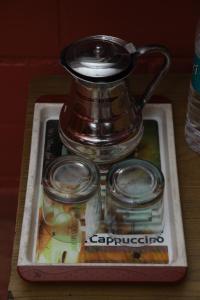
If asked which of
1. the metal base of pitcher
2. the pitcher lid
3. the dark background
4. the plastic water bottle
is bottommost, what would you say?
the metal base of pitcher

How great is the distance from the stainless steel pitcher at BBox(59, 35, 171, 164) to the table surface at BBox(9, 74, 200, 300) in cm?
8

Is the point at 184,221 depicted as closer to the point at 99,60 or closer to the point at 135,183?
the point at 135,183

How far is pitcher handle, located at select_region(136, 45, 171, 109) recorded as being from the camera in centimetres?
77

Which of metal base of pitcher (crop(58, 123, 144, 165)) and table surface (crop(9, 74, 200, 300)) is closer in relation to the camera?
table surface (crop(9, 74, 200, 300))

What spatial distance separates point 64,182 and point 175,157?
0.62 feet

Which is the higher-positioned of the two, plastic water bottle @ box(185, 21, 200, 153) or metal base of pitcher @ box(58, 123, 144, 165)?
plastic water bottle @ box(185, 21, 200, 153)

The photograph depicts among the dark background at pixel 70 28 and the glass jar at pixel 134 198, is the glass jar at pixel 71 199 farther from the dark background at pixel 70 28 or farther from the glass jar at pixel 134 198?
the dark background at pixel 70 28

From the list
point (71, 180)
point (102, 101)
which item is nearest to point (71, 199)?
point (71, 180)

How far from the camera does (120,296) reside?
69cm

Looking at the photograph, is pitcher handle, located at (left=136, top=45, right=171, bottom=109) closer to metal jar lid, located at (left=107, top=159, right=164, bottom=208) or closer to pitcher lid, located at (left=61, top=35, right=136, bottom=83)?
pitcher lid, located at (left=61, top=35, right=136, bottom=83)

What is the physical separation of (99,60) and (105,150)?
129mm

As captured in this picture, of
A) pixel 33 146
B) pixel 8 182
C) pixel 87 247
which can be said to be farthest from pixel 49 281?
pixel 8 182

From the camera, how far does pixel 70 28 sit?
0.95 m

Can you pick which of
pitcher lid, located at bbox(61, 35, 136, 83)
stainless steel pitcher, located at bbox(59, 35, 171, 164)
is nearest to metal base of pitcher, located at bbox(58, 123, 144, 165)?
stainless steel pitcher, located at bbox(59, 35, 171, 164)
